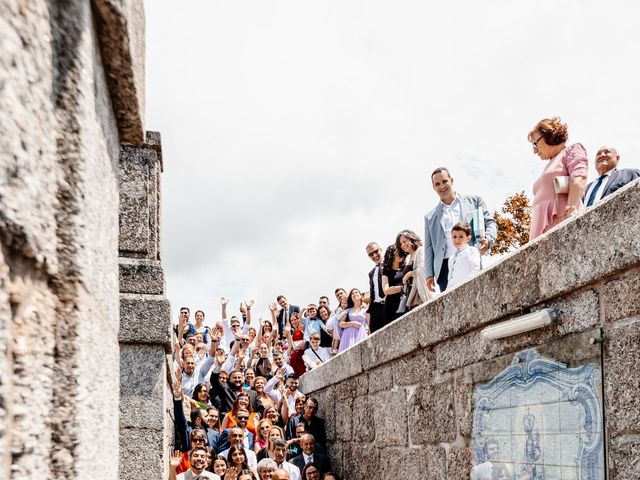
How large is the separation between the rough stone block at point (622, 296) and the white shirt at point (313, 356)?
807cm

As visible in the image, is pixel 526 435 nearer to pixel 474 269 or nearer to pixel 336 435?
pixel 474 269

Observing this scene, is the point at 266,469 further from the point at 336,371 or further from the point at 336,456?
the point at 336,371

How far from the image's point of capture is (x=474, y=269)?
5656 millimetres

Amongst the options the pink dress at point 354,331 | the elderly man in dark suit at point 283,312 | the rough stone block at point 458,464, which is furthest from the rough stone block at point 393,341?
the elderly man in dark suit at point 283,312

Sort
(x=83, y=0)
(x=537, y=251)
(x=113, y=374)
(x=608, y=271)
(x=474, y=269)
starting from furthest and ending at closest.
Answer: (x=474, y=269) → (x=537, y=251) → (x=608, y=271) → (x=113, y=374) → (x=83, y=0)

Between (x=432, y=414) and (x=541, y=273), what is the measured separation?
185cm

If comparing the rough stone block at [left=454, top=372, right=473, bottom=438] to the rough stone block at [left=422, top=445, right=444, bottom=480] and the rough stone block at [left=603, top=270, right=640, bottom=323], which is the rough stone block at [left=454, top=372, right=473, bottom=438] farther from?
the rough stone block at [left=603, top=270, right=640, bottom=323]

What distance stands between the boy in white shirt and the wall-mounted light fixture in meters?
2.00

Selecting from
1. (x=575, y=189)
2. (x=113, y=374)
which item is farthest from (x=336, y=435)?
(x=113, y=374)

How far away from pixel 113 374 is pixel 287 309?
1222 centimetres

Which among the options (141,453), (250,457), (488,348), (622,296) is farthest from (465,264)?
(250,457)

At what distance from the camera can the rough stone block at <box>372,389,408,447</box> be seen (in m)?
5.37

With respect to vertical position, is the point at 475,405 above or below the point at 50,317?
below

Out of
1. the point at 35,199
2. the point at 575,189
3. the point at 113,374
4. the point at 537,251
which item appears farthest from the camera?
the point at 575,189
